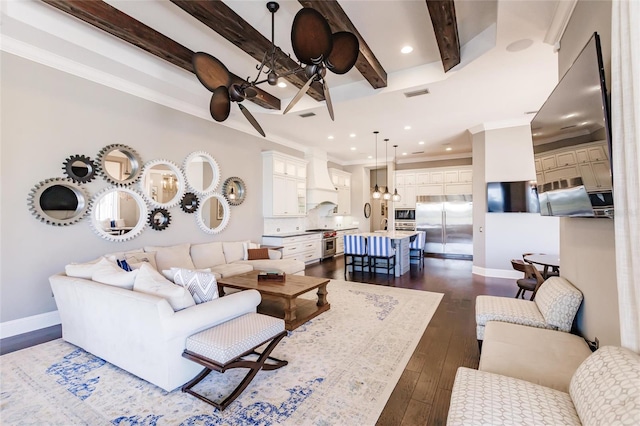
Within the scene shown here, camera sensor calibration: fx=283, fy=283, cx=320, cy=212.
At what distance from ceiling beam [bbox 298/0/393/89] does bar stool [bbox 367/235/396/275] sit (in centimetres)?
309

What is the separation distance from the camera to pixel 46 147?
3.39 m

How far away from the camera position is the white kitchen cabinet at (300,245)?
656cm

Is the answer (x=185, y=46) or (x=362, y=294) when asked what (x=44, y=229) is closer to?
(x=185, y=46)

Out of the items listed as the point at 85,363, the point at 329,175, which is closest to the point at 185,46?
the point at 85,363

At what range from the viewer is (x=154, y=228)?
4.48m

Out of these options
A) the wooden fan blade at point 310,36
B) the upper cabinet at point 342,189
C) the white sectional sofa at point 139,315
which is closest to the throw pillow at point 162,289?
the white sectional sofa at point 139,315

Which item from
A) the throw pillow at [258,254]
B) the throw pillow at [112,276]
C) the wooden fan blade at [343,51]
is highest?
the wooden fan blade at [343,51]

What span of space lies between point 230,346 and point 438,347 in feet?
7.07

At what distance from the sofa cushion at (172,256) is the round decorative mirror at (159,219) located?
38 cm

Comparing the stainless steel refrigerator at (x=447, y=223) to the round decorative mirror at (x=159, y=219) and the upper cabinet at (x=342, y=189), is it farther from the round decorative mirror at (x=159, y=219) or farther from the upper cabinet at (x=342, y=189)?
the round decorative mirror at (x=159, y=219)

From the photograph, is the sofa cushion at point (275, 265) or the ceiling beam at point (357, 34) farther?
the sofa cushion at point (275, 265)

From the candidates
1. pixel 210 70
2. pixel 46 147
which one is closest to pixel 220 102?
pixel 210 70

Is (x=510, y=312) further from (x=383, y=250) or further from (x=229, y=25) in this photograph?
(x=229, y=25)

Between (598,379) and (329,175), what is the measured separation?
8154 millimetres
